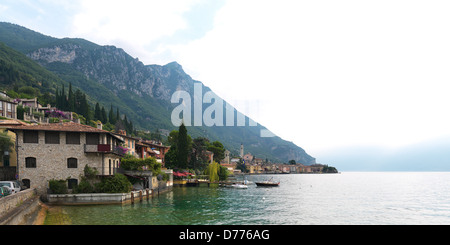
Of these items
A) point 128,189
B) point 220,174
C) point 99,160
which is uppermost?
point 99,160

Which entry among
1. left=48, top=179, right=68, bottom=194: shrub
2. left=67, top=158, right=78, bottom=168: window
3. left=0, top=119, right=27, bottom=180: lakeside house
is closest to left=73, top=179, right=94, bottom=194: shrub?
left=48, top=179, right=68, bottom=194: shrub

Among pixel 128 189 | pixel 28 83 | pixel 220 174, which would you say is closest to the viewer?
pixel 128 189

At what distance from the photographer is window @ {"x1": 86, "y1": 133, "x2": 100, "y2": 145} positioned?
37.5m

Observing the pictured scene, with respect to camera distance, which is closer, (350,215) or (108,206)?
(108,206)

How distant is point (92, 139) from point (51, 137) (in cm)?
473

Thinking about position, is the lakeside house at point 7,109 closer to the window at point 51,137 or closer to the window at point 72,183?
the window at point 51,137

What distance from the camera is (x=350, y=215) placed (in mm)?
37312

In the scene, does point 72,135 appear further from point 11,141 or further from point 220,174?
point 220,174

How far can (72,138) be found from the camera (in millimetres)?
37031

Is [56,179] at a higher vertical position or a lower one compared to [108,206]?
higher

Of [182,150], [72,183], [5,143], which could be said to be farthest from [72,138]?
[182,150]
